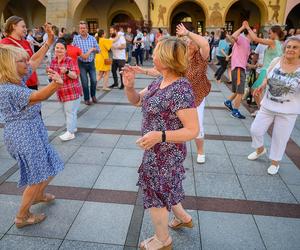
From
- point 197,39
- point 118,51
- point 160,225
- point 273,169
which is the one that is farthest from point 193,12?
point 160,225

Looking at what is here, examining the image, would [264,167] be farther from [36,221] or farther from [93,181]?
[36,221]

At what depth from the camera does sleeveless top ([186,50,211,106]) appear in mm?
3406

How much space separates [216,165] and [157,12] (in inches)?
663

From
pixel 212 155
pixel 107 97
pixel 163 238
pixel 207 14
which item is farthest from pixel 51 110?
pixel 207 14

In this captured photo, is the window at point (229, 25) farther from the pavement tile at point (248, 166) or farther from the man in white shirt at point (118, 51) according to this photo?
the pavement tile at point (248, 166)

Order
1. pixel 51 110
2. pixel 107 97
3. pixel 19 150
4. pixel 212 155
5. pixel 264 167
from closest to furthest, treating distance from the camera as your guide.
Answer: pixel 19 150
pixel 264 167
pixel 212 155
pixel 51 110
pixel 107 97

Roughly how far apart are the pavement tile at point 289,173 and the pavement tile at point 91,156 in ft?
8.25

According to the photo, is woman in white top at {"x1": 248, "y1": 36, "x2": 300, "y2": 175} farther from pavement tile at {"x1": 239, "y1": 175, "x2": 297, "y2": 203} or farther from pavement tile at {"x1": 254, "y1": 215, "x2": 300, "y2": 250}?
pavement tile at {"x1": 254, "y1": 215, "x2": 300, "y2": 250}

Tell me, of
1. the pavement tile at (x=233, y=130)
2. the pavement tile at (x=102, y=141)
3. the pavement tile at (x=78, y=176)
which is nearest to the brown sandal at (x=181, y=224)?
the pavement tile at (x=78, y=176)

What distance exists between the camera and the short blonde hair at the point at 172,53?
1.89 meters

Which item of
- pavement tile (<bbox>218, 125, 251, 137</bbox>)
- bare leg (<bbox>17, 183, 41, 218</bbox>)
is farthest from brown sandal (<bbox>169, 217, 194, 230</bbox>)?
pavement tile (<bbox>218, 125, 251, 137</bbox>)

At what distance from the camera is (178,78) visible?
2.00 m

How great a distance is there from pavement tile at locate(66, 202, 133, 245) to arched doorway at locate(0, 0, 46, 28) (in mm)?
23668

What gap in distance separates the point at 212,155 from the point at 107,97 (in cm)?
426
